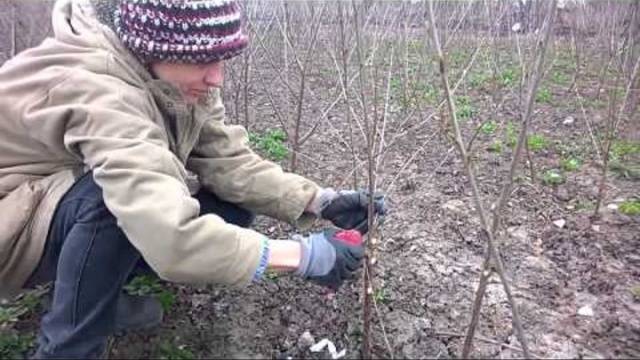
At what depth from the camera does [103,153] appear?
1305 mm

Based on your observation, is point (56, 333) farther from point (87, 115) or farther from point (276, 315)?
point (276, 315)

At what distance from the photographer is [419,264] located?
223 centimetres

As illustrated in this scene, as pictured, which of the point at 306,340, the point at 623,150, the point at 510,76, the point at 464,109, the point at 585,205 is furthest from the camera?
the point at 510,76

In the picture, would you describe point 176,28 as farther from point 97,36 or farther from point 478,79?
point 478,79

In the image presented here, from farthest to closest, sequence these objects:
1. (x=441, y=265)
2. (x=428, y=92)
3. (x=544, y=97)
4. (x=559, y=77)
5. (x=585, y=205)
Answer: (x=559, y=77), (x=428, y=92), (x=544, y=97), (x=585, y=205), (x=441, y=265)

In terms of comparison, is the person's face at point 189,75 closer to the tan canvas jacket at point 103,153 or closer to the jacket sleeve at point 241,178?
the tan canvas jacket at point 103,153

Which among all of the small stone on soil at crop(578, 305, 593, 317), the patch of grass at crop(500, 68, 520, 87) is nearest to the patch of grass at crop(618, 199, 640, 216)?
the small stone on soil at crop(578, 305, 593, 317)

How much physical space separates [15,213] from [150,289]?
0.41 meters

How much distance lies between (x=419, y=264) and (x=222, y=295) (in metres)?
0.72

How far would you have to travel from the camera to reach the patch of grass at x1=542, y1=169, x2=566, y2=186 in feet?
10.0

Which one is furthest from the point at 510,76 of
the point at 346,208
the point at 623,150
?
the point at 346,208

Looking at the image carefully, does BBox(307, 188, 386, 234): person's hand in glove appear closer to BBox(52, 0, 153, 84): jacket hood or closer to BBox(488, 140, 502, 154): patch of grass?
BBox(52, 0, 153, 84): jacket hood

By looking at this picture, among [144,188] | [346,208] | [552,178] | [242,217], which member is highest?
[144,188]

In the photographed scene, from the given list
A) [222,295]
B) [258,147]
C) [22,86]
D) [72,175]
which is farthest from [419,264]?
[258,147]
